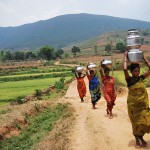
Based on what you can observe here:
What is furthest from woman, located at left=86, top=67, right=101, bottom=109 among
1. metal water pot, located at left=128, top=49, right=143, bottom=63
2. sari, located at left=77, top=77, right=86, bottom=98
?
metal water pot, located at left=128, top=49, right=143, bottom=63

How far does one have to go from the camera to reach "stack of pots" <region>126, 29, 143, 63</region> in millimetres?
7746

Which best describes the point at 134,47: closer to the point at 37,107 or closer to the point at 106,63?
the point at 106,63

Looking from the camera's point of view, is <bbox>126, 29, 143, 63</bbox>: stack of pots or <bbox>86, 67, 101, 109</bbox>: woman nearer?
<bbox>126, 29, 143, 63</bbox>: stack of pots

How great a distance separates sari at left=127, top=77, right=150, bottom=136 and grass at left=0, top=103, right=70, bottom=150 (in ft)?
16.5

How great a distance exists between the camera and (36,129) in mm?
14992

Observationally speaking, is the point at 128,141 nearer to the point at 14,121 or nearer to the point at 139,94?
the point at 139,94

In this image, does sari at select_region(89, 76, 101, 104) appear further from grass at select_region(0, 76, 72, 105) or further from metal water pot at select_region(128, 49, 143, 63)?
grass at select_region(0, 76, 72, 105)

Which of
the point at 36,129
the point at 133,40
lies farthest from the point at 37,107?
the point at 133,40

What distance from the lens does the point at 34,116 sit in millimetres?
17328

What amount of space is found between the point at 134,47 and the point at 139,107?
4.57ft

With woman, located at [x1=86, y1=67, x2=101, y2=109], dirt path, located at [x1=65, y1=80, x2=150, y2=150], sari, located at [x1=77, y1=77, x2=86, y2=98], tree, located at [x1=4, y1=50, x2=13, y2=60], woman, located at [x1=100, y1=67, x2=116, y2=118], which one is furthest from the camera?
tree, located at [x1=4, y1=50, x2=13, y2=60]

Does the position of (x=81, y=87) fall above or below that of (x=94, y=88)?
below

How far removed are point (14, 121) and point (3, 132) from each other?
1332 mm

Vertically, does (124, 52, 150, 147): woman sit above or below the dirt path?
above
